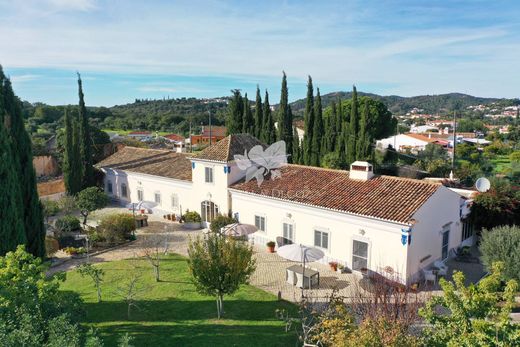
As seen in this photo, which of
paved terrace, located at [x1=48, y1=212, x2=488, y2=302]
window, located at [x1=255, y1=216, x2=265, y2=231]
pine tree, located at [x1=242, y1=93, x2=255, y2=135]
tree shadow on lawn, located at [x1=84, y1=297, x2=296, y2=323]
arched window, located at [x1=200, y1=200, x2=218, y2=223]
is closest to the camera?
tree shadow on lawn, located at [x1=84, y1=297, x2=296, y2=323]

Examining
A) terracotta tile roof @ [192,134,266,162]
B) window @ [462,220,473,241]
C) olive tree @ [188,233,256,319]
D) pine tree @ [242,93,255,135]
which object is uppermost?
pine tree @ [242,93,255,135]

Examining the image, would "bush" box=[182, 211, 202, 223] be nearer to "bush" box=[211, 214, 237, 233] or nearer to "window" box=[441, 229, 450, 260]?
"bush" box=[211, 214, 237, 233]

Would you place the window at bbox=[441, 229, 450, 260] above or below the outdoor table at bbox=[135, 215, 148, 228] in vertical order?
above

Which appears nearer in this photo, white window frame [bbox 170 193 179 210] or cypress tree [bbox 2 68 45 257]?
cypress tree [bbox 2 68 45 257]

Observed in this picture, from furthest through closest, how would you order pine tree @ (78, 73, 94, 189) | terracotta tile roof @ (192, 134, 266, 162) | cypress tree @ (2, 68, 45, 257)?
pine tree @ (78, 73, 94, 189)
terracotta tile roof @ (192, 134, 266, 162)
cypress tree @ (2, 68, 45, 257)

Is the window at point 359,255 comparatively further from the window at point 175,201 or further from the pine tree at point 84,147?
the pine tree at point 84,147

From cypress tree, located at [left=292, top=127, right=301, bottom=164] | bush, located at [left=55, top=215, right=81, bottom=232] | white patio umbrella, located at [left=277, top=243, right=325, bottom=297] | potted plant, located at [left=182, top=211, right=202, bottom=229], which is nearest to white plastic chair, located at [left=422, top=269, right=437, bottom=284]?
white patio umbrella, located at [left=277, top=243, right=325, bottom=297]
